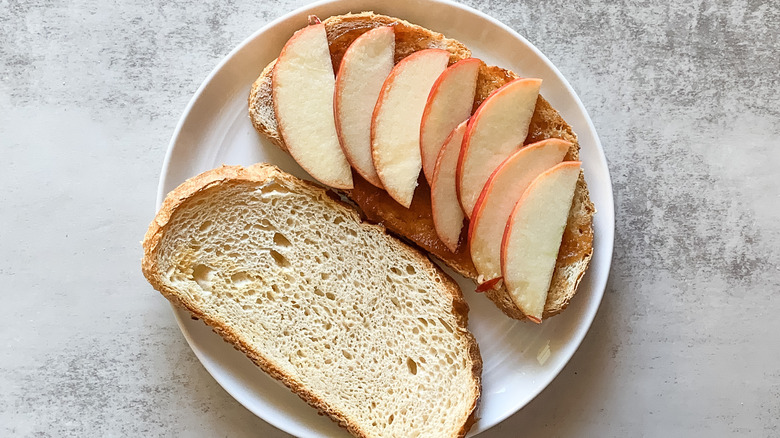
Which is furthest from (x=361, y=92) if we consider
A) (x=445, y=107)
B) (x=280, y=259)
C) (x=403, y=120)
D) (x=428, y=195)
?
(x=280, y=259)

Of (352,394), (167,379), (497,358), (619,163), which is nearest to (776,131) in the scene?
(619,163)

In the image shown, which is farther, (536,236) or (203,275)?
(203,275)

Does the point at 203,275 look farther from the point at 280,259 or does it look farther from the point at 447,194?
the point at 447,194

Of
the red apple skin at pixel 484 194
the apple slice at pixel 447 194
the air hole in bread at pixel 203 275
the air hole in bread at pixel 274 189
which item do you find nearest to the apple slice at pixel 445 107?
the apple slice at pixel 447 194

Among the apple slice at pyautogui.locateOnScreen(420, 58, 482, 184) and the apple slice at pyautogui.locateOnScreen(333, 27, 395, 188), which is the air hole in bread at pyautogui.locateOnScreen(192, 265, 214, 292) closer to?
the apple slice at pyautogui.locateOnScreen(333, 27, 395, 188)

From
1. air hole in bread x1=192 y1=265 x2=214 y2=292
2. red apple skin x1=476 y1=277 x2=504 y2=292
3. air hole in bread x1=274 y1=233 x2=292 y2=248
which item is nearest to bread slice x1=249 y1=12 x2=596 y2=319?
red apple skin x1=476 y1=277 x2=504 y2=292

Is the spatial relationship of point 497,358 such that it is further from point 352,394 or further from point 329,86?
point 329,86
